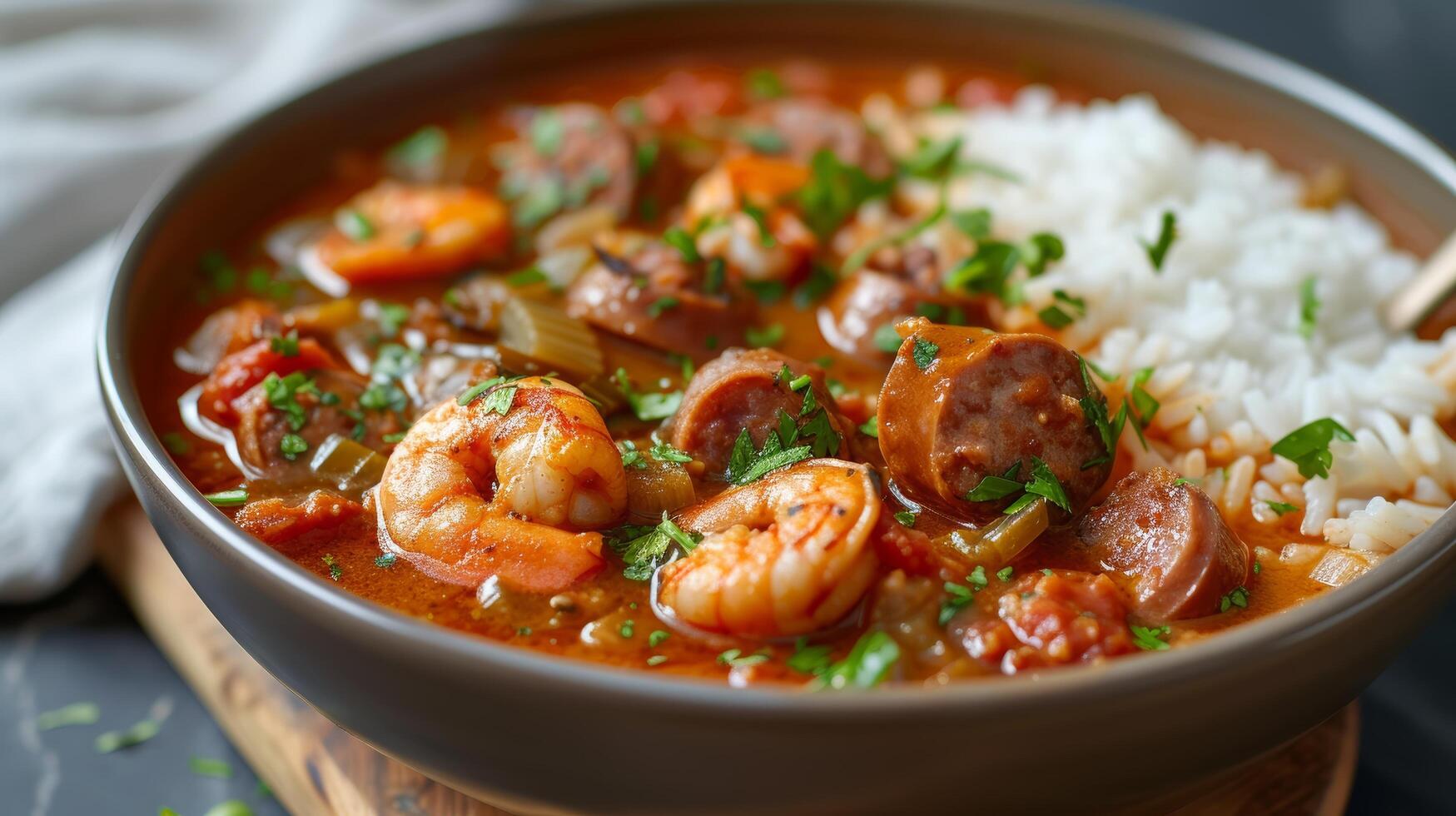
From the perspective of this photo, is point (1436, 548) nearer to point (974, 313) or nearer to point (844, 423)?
point (844, 423)

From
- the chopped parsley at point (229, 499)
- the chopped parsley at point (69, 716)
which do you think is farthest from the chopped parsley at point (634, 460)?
the chopped parsley at point (69, 716)

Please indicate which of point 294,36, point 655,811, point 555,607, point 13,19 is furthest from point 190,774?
point 13,19

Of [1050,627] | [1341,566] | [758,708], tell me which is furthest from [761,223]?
[758,708]

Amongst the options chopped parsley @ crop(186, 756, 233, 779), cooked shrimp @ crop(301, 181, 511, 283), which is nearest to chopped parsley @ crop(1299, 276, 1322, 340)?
cooked shrimp @ crop(301, 181, 511, 283)

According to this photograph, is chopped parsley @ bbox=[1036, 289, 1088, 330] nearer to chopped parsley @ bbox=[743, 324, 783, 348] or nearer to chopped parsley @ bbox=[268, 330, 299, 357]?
chopped parsley @ bbox=[743, 324, 783, 348]

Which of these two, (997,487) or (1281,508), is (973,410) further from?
(1281,508)

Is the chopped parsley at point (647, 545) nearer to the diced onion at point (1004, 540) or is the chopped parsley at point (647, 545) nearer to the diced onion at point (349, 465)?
the diced onion at point (1004, 540)
